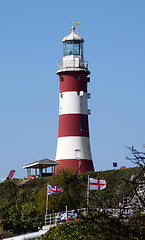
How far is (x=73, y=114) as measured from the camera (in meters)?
55.3

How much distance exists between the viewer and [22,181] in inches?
2105

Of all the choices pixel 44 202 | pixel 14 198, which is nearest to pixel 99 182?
pixel 44 202

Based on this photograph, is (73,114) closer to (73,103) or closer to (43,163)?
(73,103)

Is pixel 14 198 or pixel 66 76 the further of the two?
pixel 66 76

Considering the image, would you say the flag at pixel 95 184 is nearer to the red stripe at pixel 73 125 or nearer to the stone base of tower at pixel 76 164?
the stone base of tower at pixel 76 164

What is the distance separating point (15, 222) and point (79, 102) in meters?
15.5

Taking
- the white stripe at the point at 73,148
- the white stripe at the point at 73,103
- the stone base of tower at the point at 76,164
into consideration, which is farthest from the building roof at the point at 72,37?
the stone base of tower at the point at 76,164

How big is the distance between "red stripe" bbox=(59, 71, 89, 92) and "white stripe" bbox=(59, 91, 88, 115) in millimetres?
570

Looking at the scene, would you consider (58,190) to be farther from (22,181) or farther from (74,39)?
(74,39)

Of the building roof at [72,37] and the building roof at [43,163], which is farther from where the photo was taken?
the building roof at [72,37]

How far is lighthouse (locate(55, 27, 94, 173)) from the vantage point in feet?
179

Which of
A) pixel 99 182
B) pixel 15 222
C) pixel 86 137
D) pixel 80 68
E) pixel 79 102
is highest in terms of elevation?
pixel 80 68

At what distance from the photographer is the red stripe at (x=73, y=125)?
54.6 metres

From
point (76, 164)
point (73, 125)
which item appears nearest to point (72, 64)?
point (73, 125)
